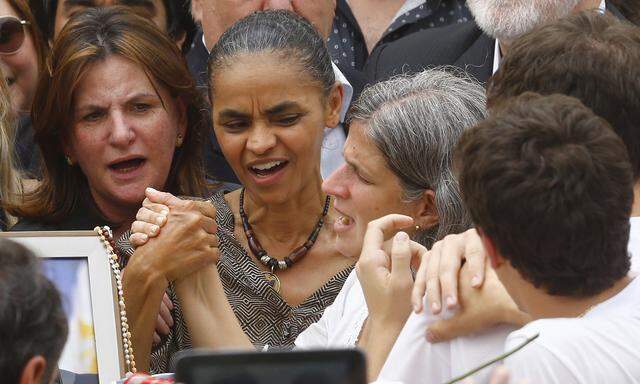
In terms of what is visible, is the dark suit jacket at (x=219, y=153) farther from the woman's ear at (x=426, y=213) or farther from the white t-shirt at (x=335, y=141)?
the woman's ear at (x=426, y=213)

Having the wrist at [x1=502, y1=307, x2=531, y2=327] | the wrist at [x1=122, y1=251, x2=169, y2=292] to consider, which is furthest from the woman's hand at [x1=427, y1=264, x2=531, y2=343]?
the wrist at [x1=122, y1=251, x2=169, y2=292]

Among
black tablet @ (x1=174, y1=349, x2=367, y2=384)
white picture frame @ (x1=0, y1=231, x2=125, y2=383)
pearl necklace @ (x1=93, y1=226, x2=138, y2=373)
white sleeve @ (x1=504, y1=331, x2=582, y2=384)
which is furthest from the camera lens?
pearl necklace @ (x1=93, y1=226, x2=138, y2=373)

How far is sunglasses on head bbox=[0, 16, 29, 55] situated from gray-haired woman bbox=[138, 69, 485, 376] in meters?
1.67

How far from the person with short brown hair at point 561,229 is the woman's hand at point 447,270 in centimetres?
29

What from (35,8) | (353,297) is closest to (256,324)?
(353,297)

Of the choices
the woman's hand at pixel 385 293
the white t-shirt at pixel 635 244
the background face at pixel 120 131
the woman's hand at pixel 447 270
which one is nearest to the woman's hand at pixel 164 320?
the background face at pixel 120 131

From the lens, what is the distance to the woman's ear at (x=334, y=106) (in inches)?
159

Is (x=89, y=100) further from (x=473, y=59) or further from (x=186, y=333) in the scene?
(x=473, y=59)

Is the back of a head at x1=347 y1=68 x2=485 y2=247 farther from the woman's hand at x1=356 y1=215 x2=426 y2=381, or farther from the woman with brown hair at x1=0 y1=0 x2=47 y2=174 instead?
the woman with brown hair at x1=0 y1=0 x2=47 y2=174

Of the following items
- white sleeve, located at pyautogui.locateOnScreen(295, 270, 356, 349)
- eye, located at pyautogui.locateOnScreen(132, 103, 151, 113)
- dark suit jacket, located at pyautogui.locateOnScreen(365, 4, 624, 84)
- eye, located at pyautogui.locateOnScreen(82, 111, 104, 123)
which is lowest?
white sleeve, located at pyautogui.locateOnScreen(295, 270, 356, 349)

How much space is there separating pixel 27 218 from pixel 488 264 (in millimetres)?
1912

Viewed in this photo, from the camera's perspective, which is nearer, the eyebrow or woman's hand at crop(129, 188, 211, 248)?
woman's hand at crop(129, 188, 211, 248)

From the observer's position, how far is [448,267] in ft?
8.64

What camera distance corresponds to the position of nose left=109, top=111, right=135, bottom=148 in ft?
13.2
